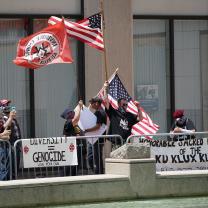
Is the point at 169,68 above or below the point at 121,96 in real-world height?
above

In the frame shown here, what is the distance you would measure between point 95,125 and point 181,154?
6.83ft

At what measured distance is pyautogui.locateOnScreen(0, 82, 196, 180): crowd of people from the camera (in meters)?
15.0

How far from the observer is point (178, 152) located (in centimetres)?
1532

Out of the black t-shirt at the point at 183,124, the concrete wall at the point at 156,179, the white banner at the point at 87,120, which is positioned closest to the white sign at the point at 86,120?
the white banner at the point at 87,120

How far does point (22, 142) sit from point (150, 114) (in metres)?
6.51

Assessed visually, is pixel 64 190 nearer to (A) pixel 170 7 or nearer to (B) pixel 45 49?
(B) pixel 45 49

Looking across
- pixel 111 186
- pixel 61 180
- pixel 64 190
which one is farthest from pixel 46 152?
pixel 111 186

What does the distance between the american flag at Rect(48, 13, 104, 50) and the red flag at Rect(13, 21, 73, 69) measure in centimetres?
36

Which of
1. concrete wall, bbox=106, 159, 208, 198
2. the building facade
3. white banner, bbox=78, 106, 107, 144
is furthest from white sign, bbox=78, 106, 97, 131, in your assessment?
the building facade

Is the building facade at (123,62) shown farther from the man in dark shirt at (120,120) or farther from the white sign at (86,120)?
the white sign at (86,120)

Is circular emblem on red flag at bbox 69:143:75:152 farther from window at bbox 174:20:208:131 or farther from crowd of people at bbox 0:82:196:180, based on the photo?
window at bbox 174:20:208:131

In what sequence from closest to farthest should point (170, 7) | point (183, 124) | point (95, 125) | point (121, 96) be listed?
point (95, 125)
point (121, 96)
point (183, 124)
point (170, 7)

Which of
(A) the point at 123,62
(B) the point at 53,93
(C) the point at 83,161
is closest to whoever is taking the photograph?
(C) the point at 83,161

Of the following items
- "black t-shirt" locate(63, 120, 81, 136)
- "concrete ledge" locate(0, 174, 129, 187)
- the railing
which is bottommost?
"concrete ledge" locate(0, 174, 129, 187)
